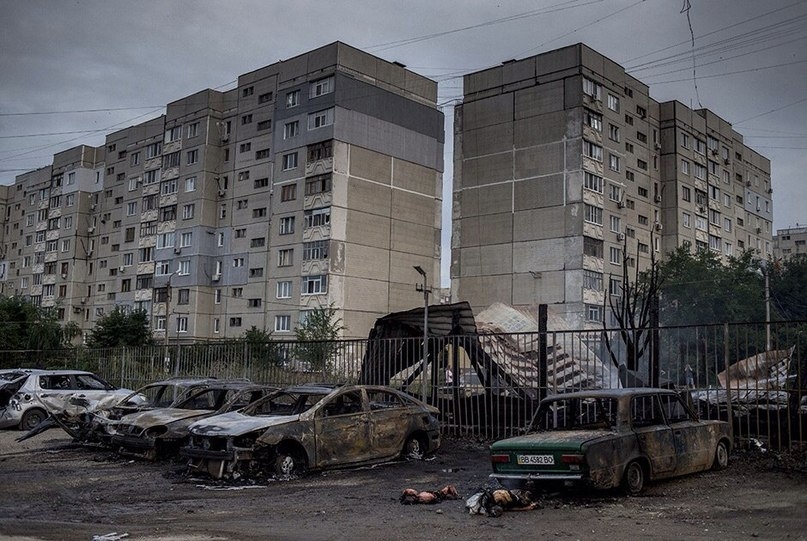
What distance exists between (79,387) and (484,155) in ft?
150

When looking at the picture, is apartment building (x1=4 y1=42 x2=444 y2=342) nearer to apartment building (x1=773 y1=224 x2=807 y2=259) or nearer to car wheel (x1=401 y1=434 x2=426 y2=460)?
car wheel (x1=401 y1=434 x2=426 y2=460)

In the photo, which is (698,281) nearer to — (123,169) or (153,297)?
(153,297)

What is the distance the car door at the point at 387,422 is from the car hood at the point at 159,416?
11.0ft

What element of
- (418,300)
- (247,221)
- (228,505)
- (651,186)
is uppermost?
(651,186)

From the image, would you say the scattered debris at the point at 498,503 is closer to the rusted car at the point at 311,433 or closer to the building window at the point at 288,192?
the rusted car at the point at 311,433

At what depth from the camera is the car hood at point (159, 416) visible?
14398mm

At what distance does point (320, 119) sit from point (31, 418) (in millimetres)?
40400

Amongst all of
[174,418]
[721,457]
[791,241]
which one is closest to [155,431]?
[174,418]

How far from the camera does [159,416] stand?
14.7 meters

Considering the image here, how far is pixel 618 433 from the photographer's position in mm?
9898

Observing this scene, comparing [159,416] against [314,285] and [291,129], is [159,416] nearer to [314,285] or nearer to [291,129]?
[314,285]

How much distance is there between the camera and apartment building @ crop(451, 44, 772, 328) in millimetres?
56312

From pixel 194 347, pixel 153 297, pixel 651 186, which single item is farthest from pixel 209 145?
pixel 194 347

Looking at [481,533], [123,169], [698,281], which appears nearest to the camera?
[481,533]
